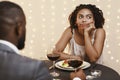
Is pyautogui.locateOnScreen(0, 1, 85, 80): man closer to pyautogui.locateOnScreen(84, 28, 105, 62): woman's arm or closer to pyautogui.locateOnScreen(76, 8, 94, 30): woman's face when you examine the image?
pyautogui.locateOnScreen(84, 28, 105, 62): woman's arm

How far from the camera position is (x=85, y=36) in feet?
9.36

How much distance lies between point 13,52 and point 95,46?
1.72 metres

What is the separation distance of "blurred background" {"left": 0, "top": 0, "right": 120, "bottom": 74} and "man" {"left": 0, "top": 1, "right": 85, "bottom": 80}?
2.53 meters

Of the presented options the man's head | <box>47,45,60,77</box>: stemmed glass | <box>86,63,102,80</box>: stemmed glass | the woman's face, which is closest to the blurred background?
the woman's face

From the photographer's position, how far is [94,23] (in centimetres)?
301

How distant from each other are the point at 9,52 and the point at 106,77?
105 cm

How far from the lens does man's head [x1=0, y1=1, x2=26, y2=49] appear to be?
3.78 feet

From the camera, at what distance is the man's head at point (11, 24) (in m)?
1.15

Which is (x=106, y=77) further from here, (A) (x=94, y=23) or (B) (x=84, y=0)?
(B) (x=84, y=0)

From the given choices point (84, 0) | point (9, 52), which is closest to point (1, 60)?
point (9, 52)

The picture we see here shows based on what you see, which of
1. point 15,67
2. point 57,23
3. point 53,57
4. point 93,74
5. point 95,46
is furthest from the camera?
point 57,23

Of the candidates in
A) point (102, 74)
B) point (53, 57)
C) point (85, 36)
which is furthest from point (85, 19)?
point (102, 74)

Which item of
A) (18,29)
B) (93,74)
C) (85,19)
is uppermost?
(18,29)

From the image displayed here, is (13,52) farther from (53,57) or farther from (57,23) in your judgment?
(57,23)
